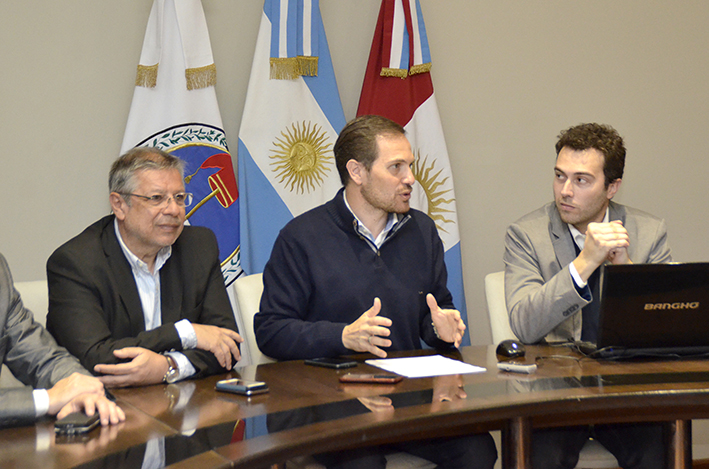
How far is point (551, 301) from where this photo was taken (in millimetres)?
2166

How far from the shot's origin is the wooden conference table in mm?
1213

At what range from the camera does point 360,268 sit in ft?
7.88

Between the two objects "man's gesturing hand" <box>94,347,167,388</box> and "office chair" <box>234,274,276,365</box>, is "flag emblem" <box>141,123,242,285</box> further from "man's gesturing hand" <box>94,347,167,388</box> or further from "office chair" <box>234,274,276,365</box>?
"man's gesturing hand" <box>94,347,167,388</box>

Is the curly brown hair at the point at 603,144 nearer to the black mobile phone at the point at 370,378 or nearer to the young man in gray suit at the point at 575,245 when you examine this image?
the young man in gray suit at the point at 575,245

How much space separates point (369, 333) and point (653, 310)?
821 mm

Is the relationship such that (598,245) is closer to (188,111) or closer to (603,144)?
(603,144)

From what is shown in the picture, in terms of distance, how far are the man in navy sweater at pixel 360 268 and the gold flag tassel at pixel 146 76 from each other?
108cm

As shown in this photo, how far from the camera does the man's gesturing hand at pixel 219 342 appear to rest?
1.95 meters

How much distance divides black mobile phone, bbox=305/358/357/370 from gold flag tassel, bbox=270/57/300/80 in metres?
1.81

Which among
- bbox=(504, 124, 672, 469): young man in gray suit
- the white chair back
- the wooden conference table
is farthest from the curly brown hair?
the wooden conference table

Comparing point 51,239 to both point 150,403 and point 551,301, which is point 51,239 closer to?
point 150,403

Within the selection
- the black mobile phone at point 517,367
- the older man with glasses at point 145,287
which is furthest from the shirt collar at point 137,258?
the black mobile phone at point 517,367

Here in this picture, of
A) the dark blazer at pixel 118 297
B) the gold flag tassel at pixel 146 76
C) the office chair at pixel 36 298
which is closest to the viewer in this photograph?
the dark blazer at pixel 118 297

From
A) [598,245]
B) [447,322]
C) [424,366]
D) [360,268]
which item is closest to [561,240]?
[598,245]
